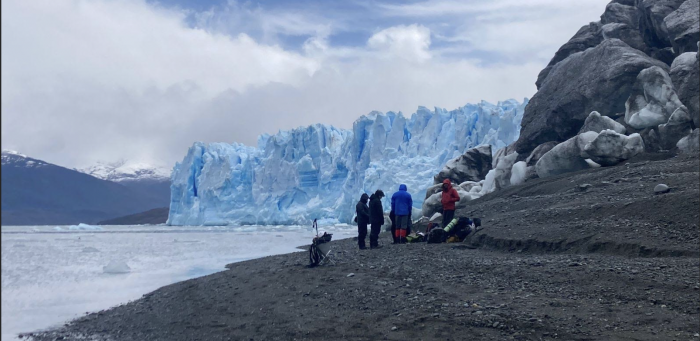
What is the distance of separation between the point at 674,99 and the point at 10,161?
1233 cm

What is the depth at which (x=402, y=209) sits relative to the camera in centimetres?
977

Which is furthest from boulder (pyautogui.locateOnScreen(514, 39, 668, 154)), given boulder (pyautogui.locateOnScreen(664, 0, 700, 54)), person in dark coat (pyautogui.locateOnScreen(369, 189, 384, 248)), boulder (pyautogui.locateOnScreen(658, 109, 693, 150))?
person in dark coat (pyautogui.locateOnScreen(369, 189, 384, 248))

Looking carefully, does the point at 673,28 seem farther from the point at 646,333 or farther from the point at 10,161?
the point at 10,161

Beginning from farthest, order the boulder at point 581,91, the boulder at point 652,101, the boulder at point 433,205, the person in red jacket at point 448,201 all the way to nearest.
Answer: the boulder at point 433,205
the boulder at point 581,91
the boulder at point 652,101
the person in red jacket at point 448,201

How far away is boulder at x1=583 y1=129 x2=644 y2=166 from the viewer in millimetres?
11188

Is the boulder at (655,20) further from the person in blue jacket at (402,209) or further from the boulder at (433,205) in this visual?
the person in blue jacket at (402,209)

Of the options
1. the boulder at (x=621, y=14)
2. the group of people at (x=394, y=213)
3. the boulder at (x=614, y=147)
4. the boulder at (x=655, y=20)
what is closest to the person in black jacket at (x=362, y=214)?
the group of people at (x=394, y=213)

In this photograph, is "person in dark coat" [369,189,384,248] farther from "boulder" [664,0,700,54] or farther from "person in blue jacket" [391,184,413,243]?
"boulder" [664,0,700,54]

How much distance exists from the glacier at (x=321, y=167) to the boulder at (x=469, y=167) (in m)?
11.4

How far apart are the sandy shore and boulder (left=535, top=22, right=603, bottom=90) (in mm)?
10410

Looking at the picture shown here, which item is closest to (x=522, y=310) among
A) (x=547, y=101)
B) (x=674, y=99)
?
(x=674, y=99)

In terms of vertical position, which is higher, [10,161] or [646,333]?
[10,161]

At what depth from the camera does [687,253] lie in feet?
17.9

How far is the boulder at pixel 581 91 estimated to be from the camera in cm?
1416
